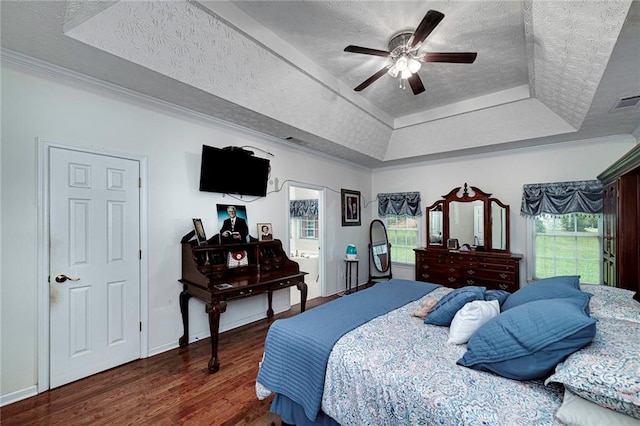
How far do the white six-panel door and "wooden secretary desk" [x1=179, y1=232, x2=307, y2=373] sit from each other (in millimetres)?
466

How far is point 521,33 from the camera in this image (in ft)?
8.15

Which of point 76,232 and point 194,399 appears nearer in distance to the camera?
point 194,399

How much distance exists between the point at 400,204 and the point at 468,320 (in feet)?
13.2

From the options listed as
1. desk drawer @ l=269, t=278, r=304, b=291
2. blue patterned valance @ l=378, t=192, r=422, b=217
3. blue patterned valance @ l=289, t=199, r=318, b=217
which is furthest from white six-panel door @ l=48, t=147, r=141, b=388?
blue patterned valance @ l=289, t=199, r=318, b=217

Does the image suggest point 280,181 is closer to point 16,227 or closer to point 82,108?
point 82,108

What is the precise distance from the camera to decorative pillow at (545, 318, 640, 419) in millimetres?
967

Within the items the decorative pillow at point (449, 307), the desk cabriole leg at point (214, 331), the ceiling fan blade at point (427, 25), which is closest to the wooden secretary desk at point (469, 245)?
the decorative pillow at point (449, 307)

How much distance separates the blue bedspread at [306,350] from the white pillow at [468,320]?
1.92 ft

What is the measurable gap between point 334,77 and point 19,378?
4.01 meters

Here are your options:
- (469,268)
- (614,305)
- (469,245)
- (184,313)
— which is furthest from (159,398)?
(469,245)

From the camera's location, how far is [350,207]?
5508 millimetres

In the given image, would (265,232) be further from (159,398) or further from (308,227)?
(308,227)

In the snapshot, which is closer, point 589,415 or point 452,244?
point 589,415

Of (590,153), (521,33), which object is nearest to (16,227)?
(521,33)
